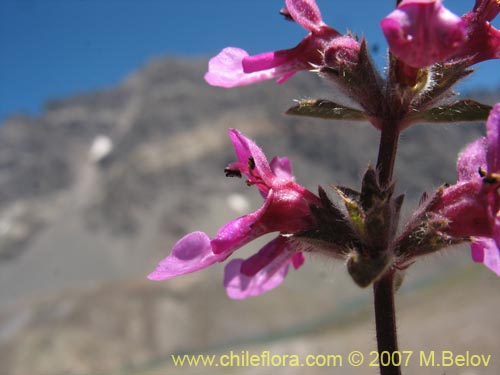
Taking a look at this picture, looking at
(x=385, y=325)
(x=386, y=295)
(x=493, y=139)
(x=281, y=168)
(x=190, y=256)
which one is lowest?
(x=385, y=325)

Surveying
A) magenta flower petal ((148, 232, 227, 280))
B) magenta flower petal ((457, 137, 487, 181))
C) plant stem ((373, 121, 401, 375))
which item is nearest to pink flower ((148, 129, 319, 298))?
magenta flower petal ((148, 232, 227, 280))

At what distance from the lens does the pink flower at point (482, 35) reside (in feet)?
7.66

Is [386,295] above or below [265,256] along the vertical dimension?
below

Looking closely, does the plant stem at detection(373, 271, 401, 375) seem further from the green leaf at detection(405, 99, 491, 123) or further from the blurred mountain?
the blurred mountain

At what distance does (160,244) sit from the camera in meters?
163

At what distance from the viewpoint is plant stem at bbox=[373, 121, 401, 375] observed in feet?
6.88

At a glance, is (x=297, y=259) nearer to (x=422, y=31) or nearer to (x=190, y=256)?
(x=190, y=256)

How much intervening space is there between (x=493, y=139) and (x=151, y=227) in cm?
16821

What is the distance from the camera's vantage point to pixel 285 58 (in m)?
2.58

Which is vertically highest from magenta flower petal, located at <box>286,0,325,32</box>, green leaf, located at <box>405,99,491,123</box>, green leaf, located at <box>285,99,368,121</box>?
magenta flower petal, located at <box>286,0,325,32</box>

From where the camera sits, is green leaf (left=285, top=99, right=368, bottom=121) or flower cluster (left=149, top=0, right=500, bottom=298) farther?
green leaf (left=285, top=99, right=368, bottom=121)

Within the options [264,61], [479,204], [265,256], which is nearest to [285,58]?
[264,61]

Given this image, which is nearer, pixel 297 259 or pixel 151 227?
pixel 297 259

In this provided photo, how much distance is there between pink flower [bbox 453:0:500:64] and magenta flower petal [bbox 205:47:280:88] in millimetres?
860
